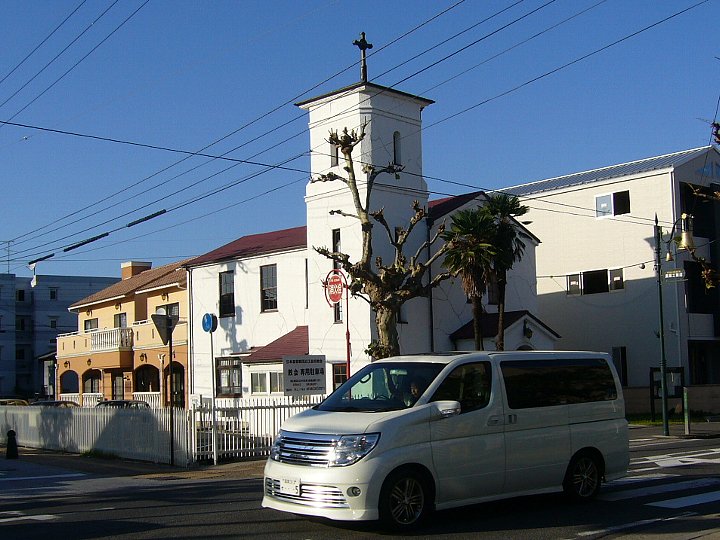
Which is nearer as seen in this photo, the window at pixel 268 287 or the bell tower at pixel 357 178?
the bell tower at pixel 357 178

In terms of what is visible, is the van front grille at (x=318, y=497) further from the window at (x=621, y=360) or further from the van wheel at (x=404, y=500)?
the window at (x=621, y=360)

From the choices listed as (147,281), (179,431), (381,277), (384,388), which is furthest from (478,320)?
(147,281)

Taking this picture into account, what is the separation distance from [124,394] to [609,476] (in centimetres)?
3874

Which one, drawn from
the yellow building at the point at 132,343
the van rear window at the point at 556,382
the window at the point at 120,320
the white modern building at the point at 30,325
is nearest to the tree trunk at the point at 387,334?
the van rear window at the point at 556,382

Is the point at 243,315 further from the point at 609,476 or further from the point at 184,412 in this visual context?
the point at 609,476

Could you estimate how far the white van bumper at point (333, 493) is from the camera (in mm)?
9461

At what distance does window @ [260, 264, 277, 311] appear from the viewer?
35.9 metres

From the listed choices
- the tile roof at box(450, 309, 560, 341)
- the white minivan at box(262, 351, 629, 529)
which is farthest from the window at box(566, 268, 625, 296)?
the white minivan at box(262, 351, 629, 529)

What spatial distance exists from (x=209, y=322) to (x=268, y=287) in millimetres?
2766

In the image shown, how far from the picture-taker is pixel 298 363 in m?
21.6

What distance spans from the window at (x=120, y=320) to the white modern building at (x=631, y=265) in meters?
22.2

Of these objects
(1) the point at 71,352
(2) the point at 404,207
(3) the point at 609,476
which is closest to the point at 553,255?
(2) the point at 404,207

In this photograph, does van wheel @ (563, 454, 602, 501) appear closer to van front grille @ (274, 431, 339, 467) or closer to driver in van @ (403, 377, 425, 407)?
driver in van @ (403, 377, 425, 407)

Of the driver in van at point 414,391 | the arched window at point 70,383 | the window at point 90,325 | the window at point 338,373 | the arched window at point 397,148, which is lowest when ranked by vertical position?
the arched window at point 70,383
